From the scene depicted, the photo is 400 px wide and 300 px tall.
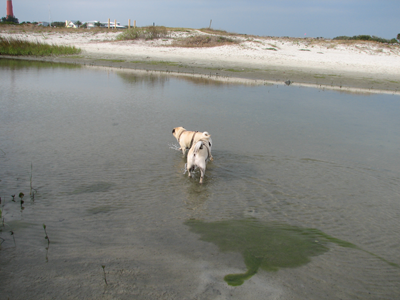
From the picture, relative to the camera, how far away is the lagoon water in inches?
135

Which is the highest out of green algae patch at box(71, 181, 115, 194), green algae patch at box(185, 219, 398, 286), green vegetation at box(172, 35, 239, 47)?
green vegetation at box(172, 35, 239, 47)

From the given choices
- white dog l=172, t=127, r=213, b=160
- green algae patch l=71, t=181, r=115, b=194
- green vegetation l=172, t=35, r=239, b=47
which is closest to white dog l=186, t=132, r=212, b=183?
white dog l=172, t=127, r=213, b=160

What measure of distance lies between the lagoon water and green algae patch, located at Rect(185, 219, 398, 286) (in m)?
0.02

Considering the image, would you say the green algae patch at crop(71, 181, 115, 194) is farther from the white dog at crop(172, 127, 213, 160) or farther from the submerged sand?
the submerged sand

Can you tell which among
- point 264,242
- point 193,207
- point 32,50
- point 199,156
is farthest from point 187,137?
point 32,50

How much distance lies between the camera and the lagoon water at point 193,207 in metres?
3.43

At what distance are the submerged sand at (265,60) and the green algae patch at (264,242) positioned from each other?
16.0 meters

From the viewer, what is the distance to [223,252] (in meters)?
3.94

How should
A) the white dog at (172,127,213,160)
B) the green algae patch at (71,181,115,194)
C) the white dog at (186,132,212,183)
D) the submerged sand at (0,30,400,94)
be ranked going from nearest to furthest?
1. the green algae patch at (71,181,115,194)
2. the white dog at (186,132,212,183)
3. the white dog at (172,127,213,160)
4. the submerged sand at (0,30,400,94)

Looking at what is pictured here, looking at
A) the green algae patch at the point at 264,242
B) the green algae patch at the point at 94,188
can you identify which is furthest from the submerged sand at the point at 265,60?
the green algae patch at the point at 264,242

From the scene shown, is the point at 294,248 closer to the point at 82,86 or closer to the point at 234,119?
the point at 234,119

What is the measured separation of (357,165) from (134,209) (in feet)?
16.9

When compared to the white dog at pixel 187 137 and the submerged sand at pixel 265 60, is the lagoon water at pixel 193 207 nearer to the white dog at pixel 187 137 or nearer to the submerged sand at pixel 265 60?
the white dog at pixel 187 137

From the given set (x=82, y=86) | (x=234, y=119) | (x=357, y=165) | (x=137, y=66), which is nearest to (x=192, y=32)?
(x=137, y=66)
